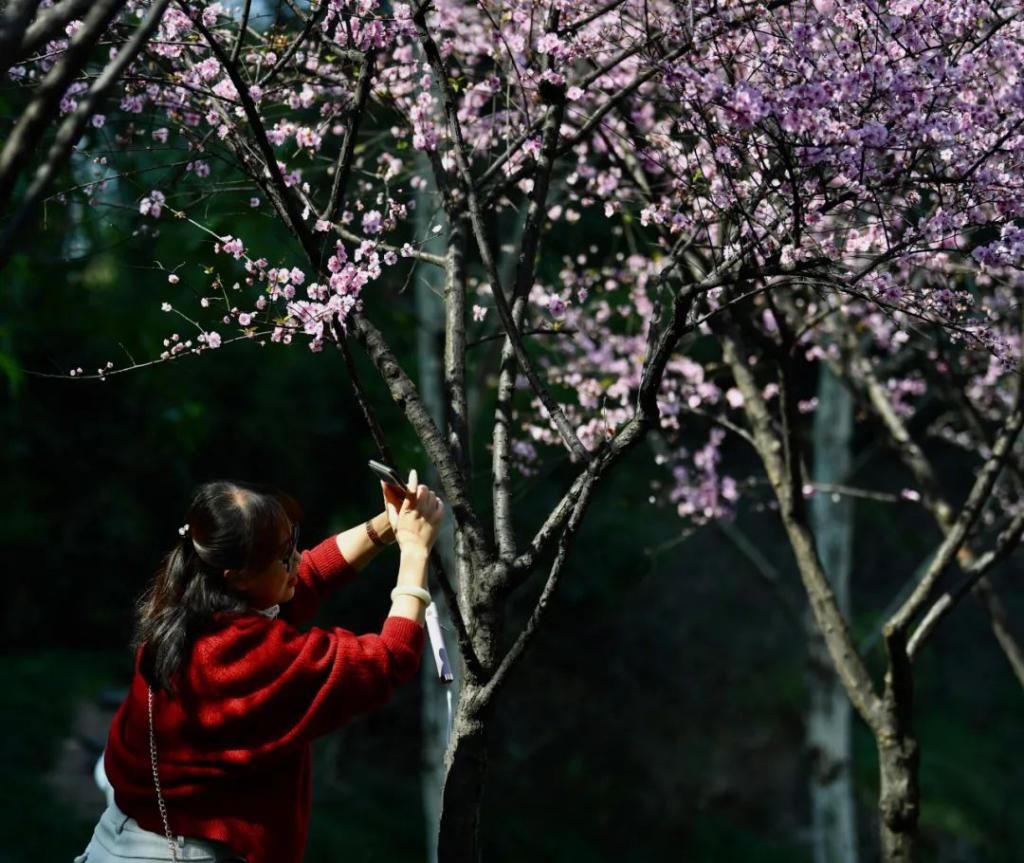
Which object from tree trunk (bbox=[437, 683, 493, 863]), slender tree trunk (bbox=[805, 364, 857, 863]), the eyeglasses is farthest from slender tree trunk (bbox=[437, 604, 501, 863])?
slender tree trunk (bbox=[805, 364, 857, 863])

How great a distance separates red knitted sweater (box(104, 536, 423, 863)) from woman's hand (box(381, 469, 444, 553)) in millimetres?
163

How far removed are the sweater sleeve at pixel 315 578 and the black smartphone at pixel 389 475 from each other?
29 centimetres

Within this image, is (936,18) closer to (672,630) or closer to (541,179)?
(541,179)

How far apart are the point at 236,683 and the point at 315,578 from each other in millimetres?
459

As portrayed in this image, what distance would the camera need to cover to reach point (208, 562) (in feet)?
7.46

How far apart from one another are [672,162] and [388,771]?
7119 mm

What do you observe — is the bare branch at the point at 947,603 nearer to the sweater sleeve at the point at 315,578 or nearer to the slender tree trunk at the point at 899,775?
the slender tree trunk at the point at 899,775

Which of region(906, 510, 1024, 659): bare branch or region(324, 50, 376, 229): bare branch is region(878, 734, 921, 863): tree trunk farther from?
region(324, 50, 376, 229): bare branch

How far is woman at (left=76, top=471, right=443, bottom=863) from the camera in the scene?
7.14 ft

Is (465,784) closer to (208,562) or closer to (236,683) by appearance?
(236,683)

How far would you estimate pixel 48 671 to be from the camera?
27.3ft

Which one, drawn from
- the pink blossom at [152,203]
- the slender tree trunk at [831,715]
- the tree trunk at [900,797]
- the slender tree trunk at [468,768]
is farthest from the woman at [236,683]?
the slender tree trunk at [831,715]

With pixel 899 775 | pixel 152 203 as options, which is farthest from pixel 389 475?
pixel 899 775

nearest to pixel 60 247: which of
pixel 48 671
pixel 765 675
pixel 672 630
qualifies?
pixel 48 671
